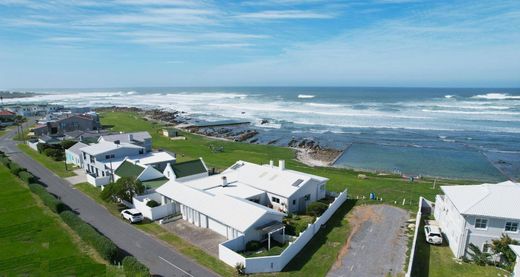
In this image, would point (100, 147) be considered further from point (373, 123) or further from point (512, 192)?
point (373, 123)

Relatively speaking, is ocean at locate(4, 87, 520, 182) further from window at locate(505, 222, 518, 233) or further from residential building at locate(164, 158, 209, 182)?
window at locate(505, 222, 518, 233)

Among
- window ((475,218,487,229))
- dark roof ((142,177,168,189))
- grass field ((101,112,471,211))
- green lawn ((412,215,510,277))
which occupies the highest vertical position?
window ((475,218,487,229))

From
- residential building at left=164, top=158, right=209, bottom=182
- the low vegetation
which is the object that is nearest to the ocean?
residential building at left=164, top=158, right=209, bottom=182

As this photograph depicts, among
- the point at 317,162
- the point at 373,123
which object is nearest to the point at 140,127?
the point at 317,162

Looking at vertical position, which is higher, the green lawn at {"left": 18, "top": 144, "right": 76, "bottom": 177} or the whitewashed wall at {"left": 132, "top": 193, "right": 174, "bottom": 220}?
the whitewashed wall at {"left": 132, "top": 193, "right": 174, "bottom": 220}

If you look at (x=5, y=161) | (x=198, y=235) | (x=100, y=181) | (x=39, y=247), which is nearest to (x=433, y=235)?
(x=198, y=235)

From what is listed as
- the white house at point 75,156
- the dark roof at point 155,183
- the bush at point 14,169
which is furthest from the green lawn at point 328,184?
the bush at point 14,169

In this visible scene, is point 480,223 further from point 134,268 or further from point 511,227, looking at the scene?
point 134,268
